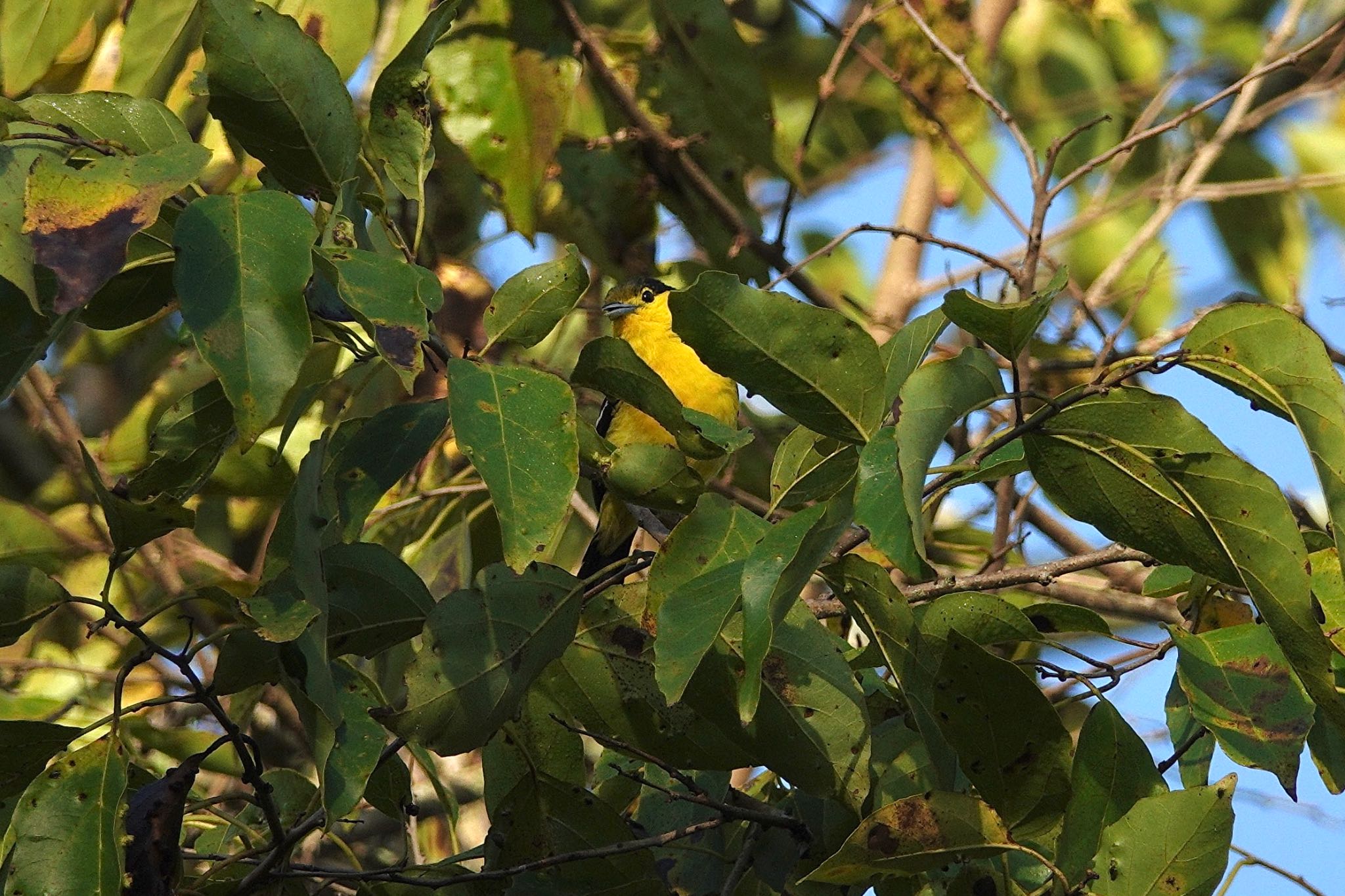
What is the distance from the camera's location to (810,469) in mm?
1690

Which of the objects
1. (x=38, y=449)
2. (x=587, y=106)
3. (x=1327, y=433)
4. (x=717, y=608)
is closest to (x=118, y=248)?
(x=717, y=608)

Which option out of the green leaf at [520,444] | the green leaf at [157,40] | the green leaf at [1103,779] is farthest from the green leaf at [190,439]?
the green leaf at [157,40]

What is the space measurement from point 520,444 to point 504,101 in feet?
7.94

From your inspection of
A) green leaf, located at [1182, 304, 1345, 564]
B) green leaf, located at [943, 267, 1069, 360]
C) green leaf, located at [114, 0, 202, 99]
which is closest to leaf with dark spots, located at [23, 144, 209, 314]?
green leaf, located at [943, 267, 1069, 360]

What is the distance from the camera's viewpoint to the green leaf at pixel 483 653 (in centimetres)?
150

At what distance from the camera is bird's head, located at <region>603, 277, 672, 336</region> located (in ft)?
15.6

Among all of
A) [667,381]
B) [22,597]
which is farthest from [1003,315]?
[667,381]

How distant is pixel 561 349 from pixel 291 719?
128cm

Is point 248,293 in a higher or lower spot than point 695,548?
higher

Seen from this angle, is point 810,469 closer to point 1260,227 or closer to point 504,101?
point 504,101

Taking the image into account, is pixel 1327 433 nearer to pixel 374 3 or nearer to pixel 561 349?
pixel 374 3

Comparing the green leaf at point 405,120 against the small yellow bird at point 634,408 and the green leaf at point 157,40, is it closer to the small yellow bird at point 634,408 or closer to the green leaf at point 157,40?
the green leaf at point 157,40

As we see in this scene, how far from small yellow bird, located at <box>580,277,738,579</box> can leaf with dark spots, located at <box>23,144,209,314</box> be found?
2349mm

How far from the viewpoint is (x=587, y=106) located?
15.9 ft
